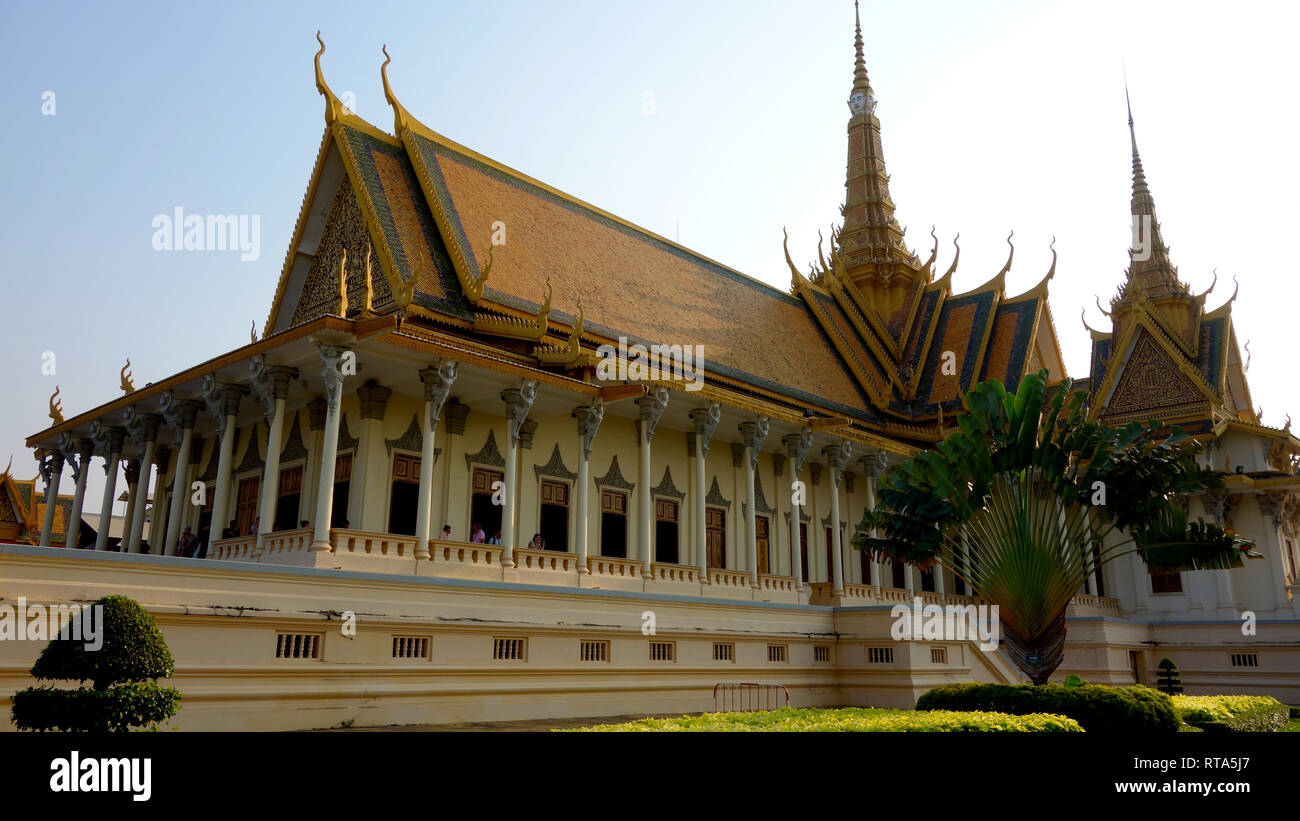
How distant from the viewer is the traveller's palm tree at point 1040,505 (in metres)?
13.9

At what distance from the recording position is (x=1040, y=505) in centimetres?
1440

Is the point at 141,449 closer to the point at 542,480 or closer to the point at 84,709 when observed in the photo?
the point at 542,480

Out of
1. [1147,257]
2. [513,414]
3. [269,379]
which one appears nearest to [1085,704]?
[513,414]

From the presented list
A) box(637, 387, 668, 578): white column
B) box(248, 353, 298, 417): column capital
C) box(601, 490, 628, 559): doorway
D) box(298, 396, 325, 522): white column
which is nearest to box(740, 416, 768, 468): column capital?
box(637, 387, 668, 578): white column

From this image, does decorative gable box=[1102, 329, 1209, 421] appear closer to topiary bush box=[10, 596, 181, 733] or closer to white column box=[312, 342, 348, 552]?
white column box=[312, 342, 348, 552]

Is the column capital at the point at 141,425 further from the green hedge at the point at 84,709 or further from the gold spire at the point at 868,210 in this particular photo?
the gold spire at the point at 868,210

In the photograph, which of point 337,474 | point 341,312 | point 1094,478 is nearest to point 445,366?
point 341,312

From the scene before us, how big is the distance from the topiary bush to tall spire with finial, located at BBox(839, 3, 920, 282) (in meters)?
28.1

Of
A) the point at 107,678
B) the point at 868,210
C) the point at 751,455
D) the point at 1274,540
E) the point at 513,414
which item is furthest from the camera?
the point at 868,210

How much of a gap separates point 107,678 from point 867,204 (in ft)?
105

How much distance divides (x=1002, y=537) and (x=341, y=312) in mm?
9700

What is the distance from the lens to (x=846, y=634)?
16.3 m
